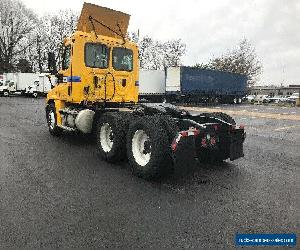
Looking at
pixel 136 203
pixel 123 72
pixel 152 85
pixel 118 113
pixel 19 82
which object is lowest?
pixel 136 203

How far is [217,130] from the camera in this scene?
6.57 meters

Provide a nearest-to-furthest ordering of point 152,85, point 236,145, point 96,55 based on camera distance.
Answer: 1. point 236,145
2. point 96,55
3. point 152,85

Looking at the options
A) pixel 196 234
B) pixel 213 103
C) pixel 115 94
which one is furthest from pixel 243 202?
pixel 213 103

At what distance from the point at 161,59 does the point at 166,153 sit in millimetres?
67586

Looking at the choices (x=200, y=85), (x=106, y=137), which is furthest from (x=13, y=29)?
(x=106, y=137)

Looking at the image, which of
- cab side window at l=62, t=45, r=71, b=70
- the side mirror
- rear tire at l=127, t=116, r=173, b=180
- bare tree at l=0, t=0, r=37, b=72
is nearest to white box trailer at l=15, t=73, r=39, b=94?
bare tree at l=0, t=0, r=37, b=72

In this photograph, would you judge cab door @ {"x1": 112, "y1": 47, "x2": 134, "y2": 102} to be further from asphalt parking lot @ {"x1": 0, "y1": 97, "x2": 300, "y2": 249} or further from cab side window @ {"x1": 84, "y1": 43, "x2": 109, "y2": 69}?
asphalt parking lot @ {"x1": 0, "y1": 97, "x2": 300, "y2": 249}

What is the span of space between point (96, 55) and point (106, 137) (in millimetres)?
2709

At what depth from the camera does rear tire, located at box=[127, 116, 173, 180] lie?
5.71 meters

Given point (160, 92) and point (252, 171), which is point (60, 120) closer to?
point (252, 171)

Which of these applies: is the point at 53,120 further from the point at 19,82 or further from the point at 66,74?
the point at 19,82

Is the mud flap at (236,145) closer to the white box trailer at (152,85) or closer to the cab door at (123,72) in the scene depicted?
the cab door at (123,72)

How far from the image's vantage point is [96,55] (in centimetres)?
893

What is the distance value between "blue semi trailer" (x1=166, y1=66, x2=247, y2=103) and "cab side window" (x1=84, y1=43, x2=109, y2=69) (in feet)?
80.7
